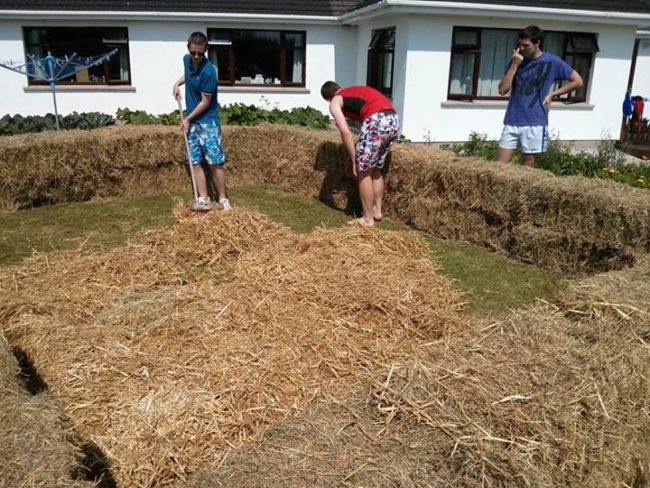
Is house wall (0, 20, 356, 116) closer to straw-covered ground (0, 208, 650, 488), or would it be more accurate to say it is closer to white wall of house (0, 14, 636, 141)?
white wall of house (0, 14, 636, 141)

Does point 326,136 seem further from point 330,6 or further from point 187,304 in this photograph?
point 330,6

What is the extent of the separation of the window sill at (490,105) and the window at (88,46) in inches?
318

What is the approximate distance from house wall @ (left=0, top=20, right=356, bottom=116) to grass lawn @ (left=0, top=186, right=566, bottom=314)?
6.82m

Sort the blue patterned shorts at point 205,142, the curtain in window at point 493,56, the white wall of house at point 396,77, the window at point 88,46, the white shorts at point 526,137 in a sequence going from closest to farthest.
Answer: the white shorts at point 526,137
the blue patterned shorts at point 205,142
the white wall of house at point 396,77
the curtain in window at point 493,56
the window at point 88,46

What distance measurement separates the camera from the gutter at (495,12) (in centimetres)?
1127

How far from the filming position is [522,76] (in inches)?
251

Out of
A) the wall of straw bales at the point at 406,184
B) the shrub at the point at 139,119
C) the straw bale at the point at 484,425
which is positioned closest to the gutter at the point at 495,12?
the wall of straw bales at the point at 406,184

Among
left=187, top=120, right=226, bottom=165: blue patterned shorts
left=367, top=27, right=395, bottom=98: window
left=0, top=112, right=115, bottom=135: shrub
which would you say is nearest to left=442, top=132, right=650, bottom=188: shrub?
left=187, top=120, right=226, bottom=165: blue patterned shorts

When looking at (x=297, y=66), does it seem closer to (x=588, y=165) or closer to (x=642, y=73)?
(x=588, y=165)

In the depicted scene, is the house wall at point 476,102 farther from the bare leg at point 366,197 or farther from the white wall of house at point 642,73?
the bare leg at point 366,197

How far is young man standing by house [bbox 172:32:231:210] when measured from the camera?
6359 mm

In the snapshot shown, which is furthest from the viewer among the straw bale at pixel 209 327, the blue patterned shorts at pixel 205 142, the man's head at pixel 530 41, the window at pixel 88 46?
the window at pixel 88 46

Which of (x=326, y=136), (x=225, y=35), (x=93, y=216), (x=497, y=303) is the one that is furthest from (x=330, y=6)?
(x=497, y=303)

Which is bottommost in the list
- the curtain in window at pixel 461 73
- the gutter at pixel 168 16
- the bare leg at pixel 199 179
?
the bare leg at pixel 199 179
